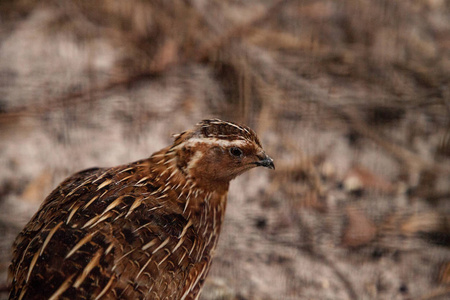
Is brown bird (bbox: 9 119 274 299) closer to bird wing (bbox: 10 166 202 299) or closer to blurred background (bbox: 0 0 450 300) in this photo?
bird wing (bbox: 10 166 202 299)

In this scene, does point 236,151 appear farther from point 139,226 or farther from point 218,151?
point 139,226

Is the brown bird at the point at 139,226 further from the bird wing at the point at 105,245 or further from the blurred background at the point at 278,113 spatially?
the blurred background at the point at 278,113

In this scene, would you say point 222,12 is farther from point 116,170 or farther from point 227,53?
point 116,170

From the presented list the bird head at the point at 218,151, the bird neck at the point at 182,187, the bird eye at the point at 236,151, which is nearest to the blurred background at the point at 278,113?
the bird neck at the point at 182,187

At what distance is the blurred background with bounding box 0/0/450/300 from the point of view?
11.4 ft

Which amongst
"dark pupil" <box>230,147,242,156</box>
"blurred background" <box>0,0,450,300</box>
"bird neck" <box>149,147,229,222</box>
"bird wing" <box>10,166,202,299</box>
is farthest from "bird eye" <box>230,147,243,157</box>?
"blurred background" <box>0,0,450,300</box>

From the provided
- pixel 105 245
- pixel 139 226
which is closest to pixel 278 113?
pixel 139 226

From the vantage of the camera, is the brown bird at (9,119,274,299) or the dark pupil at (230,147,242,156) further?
the dark pupil at (230,147,242,156)

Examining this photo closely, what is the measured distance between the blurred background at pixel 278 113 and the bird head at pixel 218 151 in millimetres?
1016

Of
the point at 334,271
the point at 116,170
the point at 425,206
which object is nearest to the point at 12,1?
the point at 116,170

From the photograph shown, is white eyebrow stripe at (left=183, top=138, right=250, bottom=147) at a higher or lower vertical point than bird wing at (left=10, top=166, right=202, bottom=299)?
higher

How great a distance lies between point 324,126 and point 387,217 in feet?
3.14

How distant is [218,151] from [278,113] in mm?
1814

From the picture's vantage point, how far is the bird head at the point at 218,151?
2.40m
